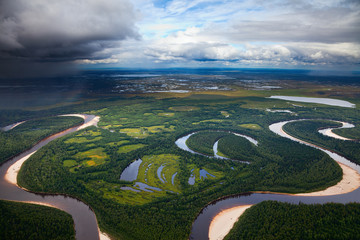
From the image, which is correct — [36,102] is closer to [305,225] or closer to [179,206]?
[179,206]

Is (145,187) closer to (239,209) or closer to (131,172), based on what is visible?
(131,172)

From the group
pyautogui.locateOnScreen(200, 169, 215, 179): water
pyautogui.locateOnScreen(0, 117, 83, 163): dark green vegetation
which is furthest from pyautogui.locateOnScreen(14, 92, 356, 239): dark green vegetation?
pyautogui.locateOnScreen(0, 117, 83, 163): dark green vegetation

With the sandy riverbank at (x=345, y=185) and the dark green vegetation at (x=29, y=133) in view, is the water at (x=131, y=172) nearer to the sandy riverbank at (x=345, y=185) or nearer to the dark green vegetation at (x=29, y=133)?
the dark green vegetation at (x=29, y=133)

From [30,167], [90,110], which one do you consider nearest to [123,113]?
[90,110]

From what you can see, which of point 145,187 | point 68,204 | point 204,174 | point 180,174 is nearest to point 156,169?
point 180,174

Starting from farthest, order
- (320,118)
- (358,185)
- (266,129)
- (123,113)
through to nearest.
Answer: (123,113) < (320,118) < (266,129) < (358,185)

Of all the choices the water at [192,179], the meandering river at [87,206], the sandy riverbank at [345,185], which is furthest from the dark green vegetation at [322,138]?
the water at [192,179]
